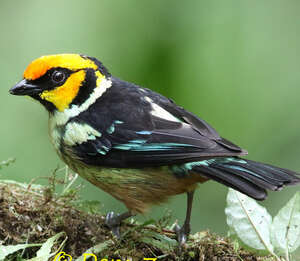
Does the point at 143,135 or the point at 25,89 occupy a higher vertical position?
the point at 25,89

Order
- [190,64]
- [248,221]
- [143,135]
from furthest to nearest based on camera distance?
1. [190,64]
2. [143,135]
3. [248,221]

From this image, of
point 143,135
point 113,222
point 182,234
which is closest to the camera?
point 182,234

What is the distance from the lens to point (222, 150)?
3711 millimetres

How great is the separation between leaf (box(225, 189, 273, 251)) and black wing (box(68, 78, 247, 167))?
35cm

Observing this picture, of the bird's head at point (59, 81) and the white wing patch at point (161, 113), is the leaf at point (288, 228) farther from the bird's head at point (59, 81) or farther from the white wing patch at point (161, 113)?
the bird's head at point (59, 81)

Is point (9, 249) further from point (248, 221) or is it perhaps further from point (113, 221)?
point (248, 221)

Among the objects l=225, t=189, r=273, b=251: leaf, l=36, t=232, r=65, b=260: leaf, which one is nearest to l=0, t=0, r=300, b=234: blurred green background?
l=225, t=189, r=273, b=251: leaf

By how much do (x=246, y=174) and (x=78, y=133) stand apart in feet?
4.53

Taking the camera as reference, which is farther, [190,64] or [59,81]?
[190,64]

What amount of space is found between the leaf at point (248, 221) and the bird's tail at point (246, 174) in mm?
122

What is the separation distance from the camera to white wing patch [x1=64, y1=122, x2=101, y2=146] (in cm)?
404

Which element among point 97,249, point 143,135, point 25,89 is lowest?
point 97,249

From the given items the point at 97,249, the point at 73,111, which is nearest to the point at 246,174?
the point at 97,249

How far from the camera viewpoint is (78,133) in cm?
408
